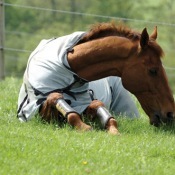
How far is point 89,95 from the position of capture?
4.91 meters

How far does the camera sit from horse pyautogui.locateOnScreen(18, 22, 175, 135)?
4.50 metres

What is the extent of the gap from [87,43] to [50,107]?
891 millimetres

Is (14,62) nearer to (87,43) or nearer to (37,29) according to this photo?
(37,29)

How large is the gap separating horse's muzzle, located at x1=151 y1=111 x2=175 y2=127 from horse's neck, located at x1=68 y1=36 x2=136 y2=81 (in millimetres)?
656

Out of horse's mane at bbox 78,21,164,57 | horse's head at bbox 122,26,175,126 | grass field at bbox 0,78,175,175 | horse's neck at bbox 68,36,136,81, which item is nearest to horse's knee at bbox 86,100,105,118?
grass field at bbox 0,78,175,175

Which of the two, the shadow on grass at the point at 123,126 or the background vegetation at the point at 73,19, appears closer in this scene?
the shadow on grass at the point at 123,126

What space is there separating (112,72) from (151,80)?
466mm

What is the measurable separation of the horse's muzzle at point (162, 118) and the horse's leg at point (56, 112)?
83 cm

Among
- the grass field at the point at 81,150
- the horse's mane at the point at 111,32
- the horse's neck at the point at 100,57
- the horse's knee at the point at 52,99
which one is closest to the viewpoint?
the grass field at the point at 81,150

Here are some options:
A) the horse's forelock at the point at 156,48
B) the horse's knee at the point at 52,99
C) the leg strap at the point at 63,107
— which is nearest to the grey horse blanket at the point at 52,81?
the horse's knee at the point at 52,99

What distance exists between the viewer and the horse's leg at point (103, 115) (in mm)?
4428

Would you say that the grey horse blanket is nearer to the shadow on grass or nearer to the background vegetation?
the shadow on grass

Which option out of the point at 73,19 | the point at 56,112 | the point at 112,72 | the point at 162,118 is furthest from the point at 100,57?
the point at 73,19

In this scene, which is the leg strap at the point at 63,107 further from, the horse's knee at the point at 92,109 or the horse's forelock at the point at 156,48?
the horse's forelock at the point at 156,48
